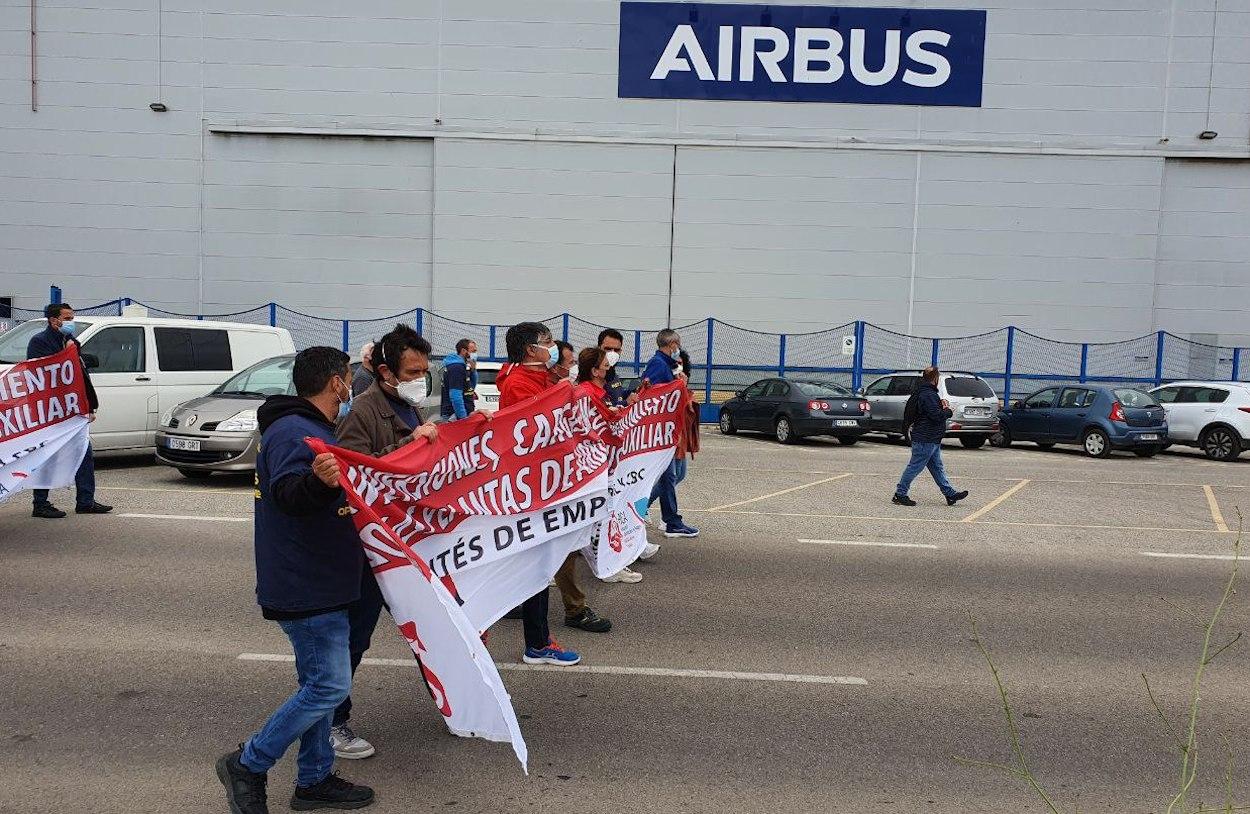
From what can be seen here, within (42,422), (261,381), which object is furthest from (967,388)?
(42,422)

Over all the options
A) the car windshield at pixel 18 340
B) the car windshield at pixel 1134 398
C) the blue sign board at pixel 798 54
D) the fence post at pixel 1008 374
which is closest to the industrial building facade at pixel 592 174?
the blue sign board at pixel 798 54

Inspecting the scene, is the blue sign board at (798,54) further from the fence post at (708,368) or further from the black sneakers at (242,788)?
the black sneakers at (242,788)

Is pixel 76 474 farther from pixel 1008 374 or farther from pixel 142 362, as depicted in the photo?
pixel 1008 374

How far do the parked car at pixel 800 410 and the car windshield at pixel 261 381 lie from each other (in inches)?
432

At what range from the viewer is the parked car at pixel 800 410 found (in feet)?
66.7

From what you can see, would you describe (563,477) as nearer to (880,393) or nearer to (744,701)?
(744,701)

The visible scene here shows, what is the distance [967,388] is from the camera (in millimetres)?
20812

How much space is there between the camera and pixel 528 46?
85.5ft

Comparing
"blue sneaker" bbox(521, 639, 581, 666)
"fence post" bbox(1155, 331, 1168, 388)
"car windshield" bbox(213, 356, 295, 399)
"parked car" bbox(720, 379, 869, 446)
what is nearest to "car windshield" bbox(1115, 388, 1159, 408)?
"parked car" bbox(720, 379, 869, 446)

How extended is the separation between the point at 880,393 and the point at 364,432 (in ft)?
61.4

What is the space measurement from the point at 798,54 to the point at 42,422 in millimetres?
22165

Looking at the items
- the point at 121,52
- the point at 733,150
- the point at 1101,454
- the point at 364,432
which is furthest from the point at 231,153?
the point at 364,432

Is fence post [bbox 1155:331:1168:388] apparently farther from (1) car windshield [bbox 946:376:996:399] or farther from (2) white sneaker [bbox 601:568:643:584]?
(2) white sneaker [bbox 601:568:643:584]

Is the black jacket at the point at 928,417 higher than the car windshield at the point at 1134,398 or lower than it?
higher
